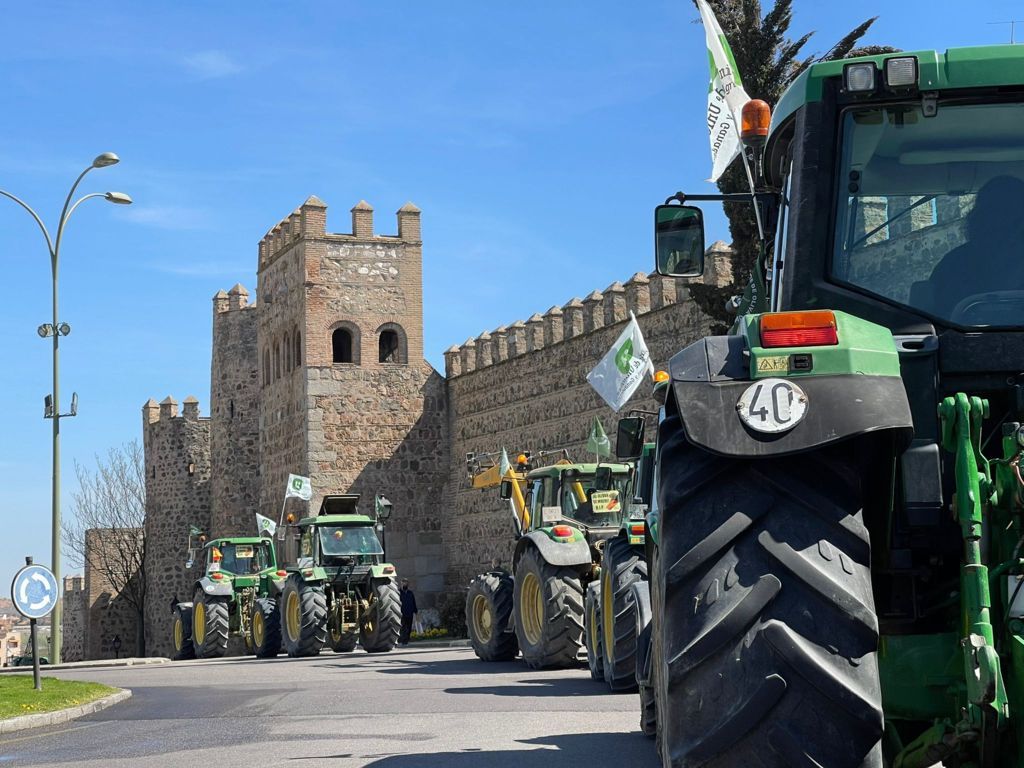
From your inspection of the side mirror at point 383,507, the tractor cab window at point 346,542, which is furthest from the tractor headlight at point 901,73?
the tractor cab window at point 346,542

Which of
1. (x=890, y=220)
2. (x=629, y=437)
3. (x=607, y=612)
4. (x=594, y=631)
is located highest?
(x=890, y=220)

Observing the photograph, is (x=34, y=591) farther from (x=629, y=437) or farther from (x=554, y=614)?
(x=629, y=437)

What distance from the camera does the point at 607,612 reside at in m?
11.9

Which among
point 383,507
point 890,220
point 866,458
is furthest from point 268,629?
point 866,458

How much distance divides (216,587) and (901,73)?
23551 millimetres

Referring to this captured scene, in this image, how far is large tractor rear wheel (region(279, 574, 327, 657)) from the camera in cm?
2195

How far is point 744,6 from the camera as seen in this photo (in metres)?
19.8

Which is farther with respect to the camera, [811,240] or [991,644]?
[811,240]

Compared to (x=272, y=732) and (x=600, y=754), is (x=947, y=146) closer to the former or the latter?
(x=600, y=754)

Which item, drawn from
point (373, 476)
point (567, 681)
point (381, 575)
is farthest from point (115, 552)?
point (567, 681)

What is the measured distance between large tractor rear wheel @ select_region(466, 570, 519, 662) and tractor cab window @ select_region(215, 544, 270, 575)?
11.4 meters

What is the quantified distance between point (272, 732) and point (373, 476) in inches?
1056

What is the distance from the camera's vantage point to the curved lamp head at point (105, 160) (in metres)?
23.2

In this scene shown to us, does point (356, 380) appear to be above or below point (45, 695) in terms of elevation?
above
